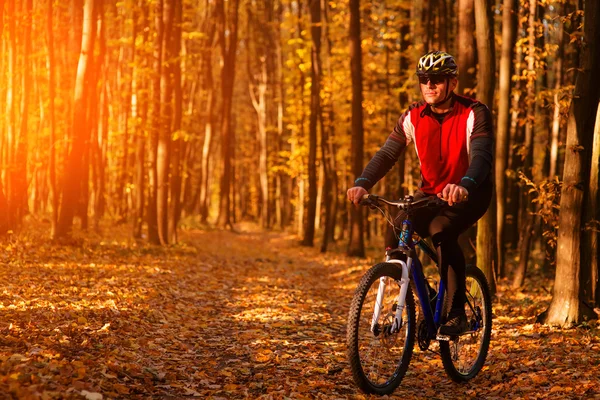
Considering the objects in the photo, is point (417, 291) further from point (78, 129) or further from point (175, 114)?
point (175, 114)

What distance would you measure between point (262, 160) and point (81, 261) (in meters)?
25.7

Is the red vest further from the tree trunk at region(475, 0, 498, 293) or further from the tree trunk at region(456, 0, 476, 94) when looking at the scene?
the tree trunk at region(456, 0, 476, 94)

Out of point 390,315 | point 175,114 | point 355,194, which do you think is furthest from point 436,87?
point 175,114

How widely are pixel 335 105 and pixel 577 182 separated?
2420cm

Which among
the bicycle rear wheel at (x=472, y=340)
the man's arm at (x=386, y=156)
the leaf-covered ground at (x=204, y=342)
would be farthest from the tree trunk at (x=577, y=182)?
the man's arm at (x=386, y=156)

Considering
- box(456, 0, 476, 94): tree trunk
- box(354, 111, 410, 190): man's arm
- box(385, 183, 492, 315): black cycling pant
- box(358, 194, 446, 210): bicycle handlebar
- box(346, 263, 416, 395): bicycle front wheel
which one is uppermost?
box(456, 0, 476, 94): tree trunk

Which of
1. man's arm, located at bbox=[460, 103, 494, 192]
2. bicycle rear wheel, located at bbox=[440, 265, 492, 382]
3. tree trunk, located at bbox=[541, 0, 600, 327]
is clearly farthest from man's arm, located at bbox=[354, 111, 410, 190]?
tree trunk, located at bbox=[541, 0, 600, 327]

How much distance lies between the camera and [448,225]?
5.37 meters

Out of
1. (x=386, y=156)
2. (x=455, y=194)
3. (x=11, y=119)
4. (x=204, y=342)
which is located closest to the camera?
(x=455, y=194)

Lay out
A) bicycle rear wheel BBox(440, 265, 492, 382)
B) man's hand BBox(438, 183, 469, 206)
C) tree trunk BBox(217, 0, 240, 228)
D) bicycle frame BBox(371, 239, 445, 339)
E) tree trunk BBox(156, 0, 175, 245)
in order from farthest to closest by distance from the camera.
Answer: tree trunk BBox(217, 0, 240, 228), tree trunk BBox(156, 0, 175, 245), bicycle rear wheel BBox(440, 265, 492, 382), bicycle frame BBox(371, 239, 445, 339), man's hand BBox(438, 183, 469, 206)

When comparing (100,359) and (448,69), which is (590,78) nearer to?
(448,69)

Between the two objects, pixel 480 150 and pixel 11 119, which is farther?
pixel 11 119

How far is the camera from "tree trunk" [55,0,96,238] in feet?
48.6

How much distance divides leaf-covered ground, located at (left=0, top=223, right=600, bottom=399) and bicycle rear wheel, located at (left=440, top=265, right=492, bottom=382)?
0.51 ft
